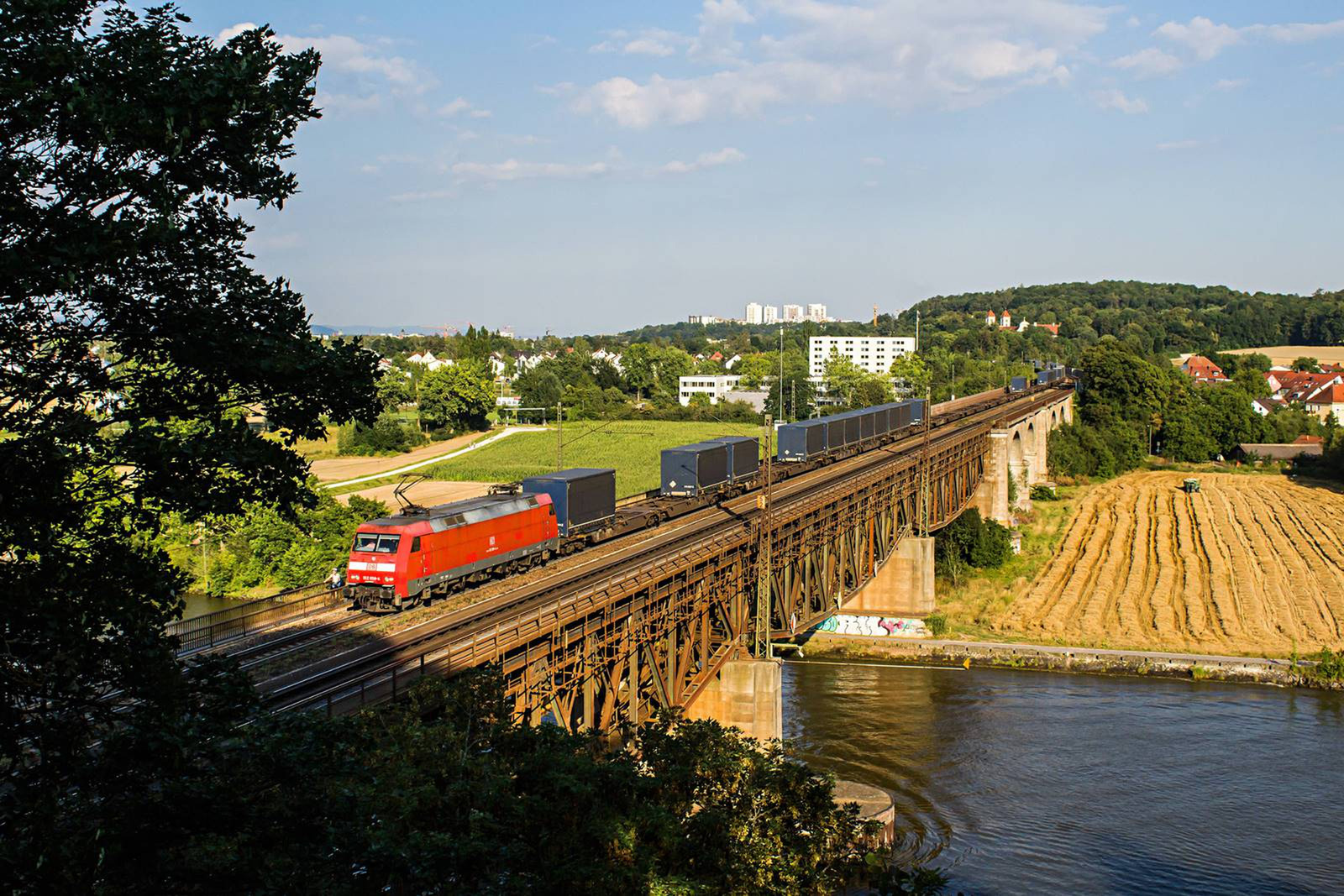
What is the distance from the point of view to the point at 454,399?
467 feet

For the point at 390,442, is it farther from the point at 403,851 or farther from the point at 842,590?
the point at 403,851

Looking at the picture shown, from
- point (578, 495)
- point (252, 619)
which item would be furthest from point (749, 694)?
point (252, 619)

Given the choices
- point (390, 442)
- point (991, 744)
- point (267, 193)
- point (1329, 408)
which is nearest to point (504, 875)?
point (267, 193)

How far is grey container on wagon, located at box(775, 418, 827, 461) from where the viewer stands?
67.2 meters

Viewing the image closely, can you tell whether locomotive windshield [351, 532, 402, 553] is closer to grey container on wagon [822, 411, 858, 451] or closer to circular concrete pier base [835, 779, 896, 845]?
circular concrete pier base [835, 779, 896, 845]

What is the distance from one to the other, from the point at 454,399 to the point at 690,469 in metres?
95.6

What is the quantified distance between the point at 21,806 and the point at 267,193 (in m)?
7.72

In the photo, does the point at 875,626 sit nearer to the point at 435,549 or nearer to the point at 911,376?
the point at 435,549

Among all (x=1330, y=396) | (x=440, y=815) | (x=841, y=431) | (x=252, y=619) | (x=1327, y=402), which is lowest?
(x=252, y=619)

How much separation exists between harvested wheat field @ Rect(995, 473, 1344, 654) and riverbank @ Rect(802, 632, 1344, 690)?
89.2 inches

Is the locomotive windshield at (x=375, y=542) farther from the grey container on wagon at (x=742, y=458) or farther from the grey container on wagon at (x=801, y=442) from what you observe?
the grey container on wagon at (x=801, y=442)

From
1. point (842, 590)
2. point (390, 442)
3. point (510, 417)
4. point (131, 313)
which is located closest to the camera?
point (131, 313)

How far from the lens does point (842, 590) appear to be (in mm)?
51594

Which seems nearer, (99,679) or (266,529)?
(99,679)
